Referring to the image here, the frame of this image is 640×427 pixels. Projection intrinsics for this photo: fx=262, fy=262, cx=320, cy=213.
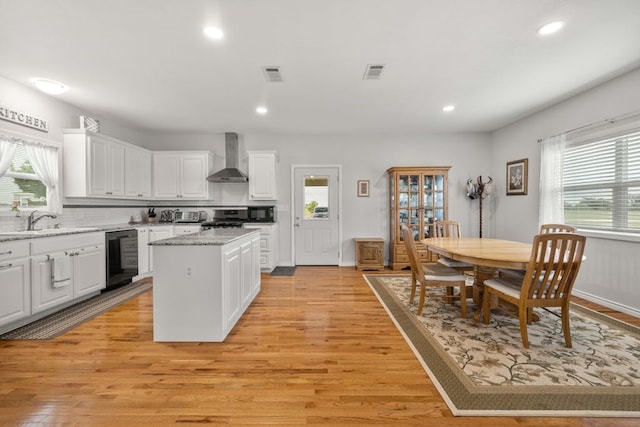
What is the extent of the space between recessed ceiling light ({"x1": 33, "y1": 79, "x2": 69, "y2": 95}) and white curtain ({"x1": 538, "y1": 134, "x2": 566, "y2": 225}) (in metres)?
6.54

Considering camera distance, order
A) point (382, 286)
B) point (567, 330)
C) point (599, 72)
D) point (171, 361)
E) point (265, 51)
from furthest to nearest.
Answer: point (382, 286)
point (599, 72)
point (265, 51)
point (567, 330)
point (171, 361)

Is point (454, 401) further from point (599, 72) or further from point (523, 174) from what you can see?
point (523, 174)

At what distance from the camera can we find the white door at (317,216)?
5.37m

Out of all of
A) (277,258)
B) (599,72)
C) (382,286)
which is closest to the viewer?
(599,72)

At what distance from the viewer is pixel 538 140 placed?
4105 millimetres

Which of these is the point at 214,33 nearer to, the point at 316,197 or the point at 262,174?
the point at 262,174

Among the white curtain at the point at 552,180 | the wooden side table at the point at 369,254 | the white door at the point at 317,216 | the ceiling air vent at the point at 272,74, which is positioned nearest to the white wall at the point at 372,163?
the white door at the point at 317,216

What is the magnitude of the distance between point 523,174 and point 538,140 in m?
0.61

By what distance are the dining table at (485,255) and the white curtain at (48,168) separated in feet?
16.2

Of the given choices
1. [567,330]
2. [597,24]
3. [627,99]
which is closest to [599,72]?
[627,99]

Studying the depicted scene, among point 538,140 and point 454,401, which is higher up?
point 538,140

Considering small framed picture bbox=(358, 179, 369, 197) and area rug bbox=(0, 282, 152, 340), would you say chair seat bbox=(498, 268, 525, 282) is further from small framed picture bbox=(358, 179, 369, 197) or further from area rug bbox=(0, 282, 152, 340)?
area rug bbox=(0, 282, 152, 340)

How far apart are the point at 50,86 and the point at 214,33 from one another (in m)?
2.47

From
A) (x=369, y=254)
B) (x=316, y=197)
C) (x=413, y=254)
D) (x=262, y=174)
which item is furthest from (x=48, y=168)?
(x=369, y=254)
